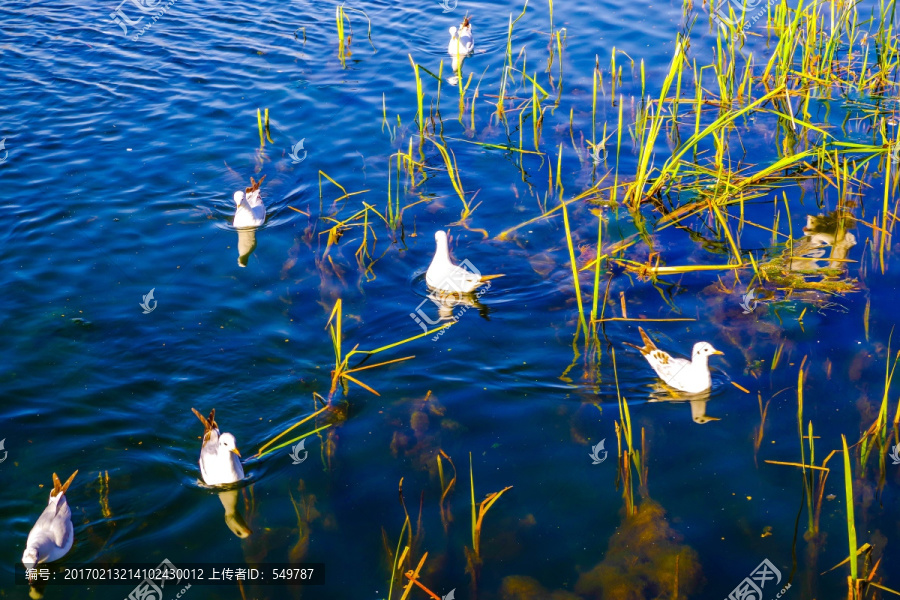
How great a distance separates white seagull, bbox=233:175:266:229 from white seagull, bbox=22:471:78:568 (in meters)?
4.66

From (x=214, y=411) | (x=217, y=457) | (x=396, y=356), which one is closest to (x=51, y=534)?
(x=217, y=457)

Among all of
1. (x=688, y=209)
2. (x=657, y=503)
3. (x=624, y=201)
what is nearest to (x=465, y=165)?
(x=624, y=201)

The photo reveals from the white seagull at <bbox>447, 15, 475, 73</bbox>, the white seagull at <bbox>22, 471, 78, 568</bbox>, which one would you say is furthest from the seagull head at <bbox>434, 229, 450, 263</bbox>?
the white seagull at <bbox>447, 15, 475, 73</bbox>

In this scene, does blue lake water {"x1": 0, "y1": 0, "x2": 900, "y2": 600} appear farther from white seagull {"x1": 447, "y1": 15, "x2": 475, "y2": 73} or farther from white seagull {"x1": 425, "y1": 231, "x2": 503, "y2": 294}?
white seagull {"x1": 447, "y1": 15, "x2": 475, "y2": 73}

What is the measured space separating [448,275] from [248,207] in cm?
299

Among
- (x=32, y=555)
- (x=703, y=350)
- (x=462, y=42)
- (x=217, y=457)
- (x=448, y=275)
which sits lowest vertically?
(x=32, y=555)

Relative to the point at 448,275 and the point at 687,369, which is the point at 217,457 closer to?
the point at 448,275

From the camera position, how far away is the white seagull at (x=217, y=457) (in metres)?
6.21

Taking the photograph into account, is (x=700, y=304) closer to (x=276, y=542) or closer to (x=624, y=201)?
(x=624, y=201)

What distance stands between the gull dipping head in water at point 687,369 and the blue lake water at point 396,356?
0.22 metres

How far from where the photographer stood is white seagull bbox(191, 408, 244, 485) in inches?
245

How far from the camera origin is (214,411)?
6691mm

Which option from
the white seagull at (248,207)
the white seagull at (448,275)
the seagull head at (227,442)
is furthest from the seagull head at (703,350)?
the white seagull at (248,207)

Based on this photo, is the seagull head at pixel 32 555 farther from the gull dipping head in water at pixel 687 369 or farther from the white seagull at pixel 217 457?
the gull dipping head in water at pixel 687 369
